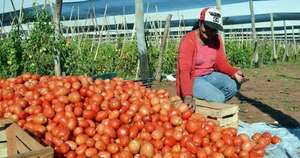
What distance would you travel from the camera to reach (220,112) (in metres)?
4.95

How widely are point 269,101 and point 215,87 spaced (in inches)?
163

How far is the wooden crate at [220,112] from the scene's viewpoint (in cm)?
500

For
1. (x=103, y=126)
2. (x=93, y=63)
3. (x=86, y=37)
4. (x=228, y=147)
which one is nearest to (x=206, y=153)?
(x=228, y=147)

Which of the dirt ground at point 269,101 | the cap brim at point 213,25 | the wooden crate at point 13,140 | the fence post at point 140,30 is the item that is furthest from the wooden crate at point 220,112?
the fence post at point 140,30

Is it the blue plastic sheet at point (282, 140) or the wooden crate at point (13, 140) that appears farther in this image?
the blue plastic sheet at point (282, 140)

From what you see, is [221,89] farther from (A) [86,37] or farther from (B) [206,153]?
(A) [86,37]

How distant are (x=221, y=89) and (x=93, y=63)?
614 centimetres

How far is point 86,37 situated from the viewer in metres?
13.3

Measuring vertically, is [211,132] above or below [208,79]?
below

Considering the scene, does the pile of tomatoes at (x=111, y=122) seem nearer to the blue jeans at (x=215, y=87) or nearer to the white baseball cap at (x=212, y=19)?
the blue jeans at (x=215, y=87)

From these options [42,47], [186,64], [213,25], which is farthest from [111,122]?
[42,47]

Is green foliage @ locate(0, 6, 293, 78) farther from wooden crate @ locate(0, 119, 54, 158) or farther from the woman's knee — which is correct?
wooden crate @ locate(0, 119, 54, 158)

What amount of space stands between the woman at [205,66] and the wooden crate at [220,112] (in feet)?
0.51

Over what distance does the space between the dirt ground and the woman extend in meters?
1.54
